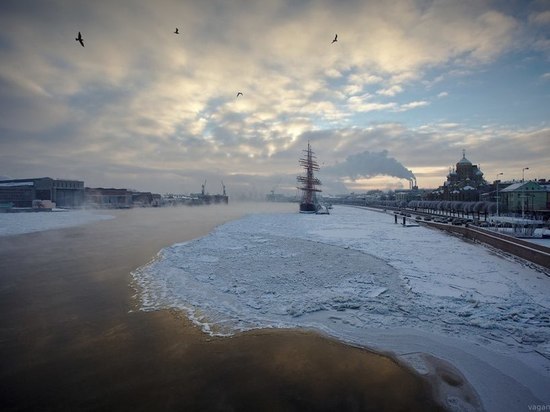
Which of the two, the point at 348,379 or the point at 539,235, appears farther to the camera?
the point at 539,235

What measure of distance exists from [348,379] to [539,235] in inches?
1046

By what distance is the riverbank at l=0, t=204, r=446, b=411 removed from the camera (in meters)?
5.89

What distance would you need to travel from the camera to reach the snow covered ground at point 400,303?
7.20 meters

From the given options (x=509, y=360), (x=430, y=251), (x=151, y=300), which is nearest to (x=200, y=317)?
(x=151, y=300)

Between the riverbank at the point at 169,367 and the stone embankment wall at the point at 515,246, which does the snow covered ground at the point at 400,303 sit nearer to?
the stone embankment wall at the point at 515,246

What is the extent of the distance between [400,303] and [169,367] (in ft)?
25.7

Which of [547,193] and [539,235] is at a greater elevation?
[547,193]

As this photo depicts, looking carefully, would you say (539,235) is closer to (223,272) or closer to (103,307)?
(223,272)

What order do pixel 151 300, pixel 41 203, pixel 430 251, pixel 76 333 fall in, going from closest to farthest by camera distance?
pixel 76 333 → pixel 151 300 → pixel 430 251 → pixel 41 203

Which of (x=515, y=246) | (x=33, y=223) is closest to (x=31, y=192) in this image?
(x=33, y=223)

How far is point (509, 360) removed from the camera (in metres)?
7.26

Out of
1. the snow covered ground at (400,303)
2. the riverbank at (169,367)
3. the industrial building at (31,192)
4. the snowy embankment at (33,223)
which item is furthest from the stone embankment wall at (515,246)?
the industrial building at (31,192)

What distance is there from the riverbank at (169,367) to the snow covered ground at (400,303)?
774mm

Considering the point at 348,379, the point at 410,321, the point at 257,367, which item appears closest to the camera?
the point at 348,379
